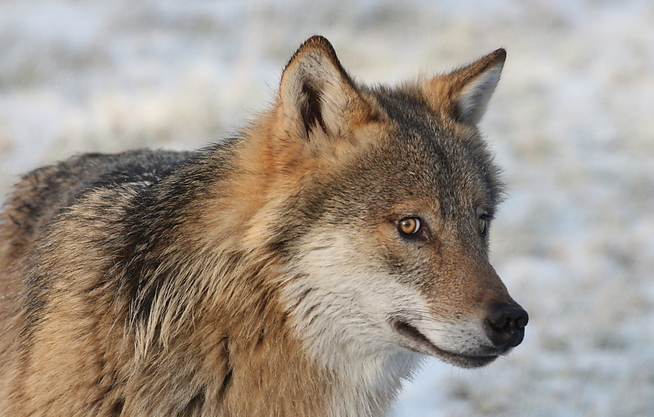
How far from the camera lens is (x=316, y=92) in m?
3.54

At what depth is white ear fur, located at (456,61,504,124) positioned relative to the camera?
4.20m

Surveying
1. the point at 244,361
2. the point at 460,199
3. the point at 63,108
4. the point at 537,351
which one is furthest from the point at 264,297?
the point at 63,108

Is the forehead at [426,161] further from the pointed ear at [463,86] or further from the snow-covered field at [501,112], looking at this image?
the snow-covered field at [501,112]

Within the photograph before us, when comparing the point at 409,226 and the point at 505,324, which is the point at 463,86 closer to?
the point at 409,226

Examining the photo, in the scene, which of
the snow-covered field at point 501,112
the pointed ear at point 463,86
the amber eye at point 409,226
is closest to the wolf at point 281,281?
the amber eye at point 409,226

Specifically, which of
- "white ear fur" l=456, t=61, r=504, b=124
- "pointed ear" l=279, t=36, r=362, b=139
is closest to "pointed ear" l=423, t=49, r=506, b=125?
"white ear fur" l=456, t=61, r=504, b=124

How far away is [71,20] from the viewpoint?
1066 centimetres

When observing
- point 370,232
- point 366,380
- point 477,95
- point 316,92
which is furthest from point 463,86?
point 366,380

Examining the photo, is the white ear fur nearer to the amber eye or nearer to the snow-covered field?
the amber eye

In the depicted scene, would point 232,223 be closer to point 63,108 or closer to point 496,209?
point 496,209

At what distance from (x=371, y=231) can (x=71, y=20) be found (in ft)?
28.2

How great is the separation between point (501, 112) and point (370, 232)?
836 cm

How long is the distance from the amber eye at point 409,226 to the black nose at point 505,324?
1.65ft

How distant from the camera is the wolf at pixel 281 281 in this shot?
3.38 metres
